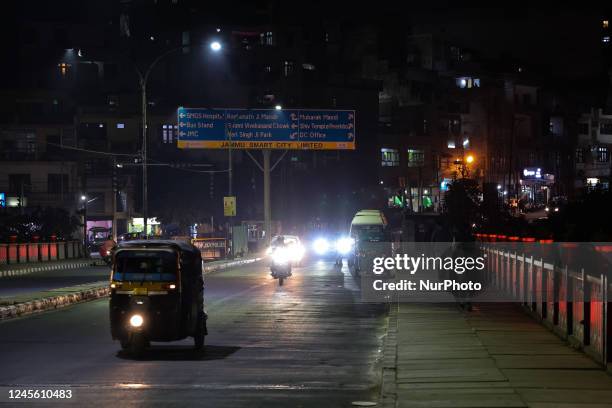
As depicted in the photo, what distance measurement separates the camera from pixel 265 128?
59.4 meters

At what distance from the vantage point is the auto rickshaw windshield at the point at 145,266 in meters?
16.6

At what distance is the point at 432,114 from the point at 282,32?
19127mm

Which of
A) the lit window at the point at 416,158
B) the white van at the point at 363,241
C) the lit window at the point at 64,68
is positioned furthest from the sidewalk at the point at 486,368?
the lit window at the point at 416,158

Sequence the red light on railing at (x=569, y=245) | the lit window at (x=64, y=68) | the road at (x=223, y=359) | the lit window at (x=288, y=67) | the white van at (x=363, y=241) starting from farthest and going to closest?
1. the lit window at (x=288, y=67)
2. the lit window at (x=64, y=68)
3. the white van at (x=363, y=241)
4. the red light on railing at (x=569, y=245)
5. the road at (x=223, y=359)

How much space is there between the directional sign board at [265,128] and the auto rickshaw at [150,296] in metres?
42.0

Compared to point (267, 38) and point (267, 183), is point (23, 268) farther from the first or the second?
point (267, 38)

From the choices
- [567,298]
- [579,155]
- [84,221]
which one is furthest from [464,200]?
[579,155]

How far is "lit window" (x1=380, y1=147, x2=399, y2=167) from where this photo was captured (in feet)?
327

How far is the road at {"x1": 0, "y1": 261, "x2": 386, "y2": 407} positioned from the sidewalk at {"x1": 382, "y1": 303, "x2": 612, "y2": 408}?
0.60 meters

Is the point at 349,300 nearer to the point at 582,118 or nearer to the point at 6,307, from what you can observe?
the point at 6,307

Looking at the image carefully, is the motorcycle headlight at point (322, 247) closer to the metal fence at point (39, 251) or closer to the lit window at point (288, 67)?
the metal fence at point (39, 251)

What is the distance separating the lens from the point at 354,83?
10050cm

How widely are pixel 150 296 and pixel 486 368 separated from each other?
6.02 metres

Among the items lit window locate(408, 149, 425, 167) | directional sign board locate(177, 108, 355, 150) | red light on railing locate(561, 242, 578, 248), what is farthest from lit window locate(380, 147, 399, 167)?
red light on railing locate(561, 242, 578, 248)
